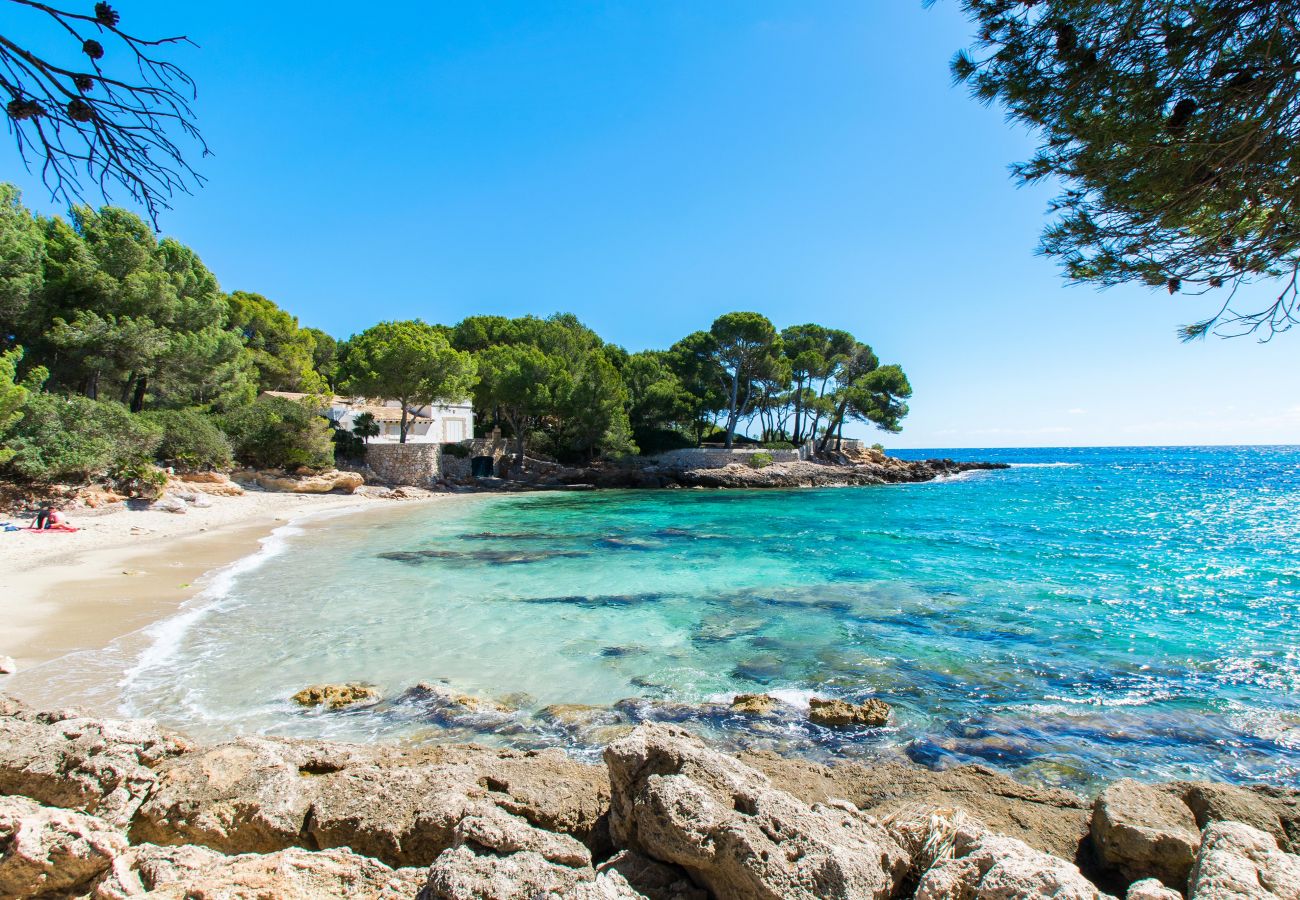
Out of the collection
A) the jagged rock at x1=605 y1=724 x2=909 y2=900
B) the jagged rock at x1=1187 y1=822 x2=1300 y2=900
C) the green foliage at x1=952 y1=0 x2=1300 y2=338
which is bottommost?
the jagged rock at x1=605 y1=724 x2=909 y2=900

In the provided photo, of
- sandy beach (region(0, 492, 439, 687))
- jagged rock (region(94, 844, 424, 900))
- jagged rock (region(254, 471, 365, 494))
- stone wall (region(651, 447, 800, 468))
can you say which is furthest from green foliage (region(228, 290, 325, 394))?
jagged rock (region(94, 844, 424, 900))

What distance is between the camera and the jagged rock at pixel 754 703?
222 inches

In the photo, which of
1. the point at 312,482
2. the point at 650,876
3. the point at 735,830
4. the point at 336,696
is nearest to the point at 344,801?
the point at 650,876

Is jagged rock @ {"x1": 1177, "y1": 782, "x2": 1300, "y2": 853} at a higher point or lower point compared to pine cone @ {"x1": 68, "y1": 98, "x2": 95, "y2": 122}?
lower

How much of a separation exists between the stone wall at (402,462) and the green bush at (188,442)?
9.77 m

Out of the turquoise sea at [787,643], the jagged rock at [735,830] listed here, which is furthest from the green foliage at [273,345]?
the jagged rock at [735,830]

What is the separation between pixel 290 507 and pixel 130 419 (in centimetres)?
571

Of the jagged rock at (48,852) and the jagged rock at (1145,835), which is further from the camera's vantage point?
the jagged rock at (1145,835)

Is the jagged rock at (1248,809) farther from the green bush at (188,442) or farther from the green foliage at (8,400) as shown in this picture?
the green bush at (188,442)

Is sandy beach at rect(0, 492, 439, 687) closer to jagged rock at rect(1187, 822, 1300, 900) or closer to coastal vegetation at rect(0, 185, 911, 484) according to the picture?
coastal vegetation at rect(0, 185, 911, 484)

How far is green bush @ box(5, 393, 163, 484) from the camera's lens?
15430 millimetres

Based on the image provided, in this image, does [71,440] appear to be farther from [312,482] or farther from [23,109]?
[23,109]

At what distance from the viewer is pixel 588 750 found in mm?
4797

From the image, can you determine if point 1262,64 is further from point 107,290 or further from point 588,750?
point 107,290
